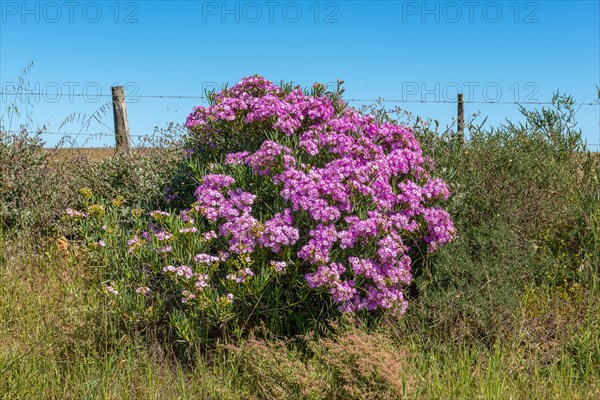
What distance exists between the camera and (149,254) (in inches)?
196

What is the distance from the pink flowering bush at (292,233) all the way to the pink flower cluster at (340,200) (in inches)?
0.4

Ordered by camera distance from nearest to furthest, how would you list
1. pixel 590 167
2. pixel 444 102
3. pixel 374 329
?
pixel 374 329 < pixel 590 167 < pixel 444 102

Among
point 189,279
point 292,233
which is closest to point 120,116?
point 189,279

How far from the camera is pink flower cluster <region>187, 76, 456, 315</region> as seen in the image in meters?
4.79

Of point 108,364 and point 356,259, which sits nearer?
point 108,364

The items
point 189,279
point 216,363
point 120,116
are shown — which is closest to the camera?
point 189,279

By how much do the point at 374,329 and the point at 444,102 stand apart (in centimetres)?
905

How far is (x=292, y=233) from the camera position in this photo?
4727mm

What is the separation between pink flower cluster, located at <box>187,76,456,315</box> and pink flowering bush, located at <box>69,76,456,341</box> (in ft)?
0.04

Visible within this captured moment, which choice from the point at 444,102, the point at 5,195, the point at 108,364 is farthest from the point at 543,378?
the point at 444,102

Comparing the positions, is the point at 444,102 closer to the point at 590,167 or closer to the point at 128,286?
the point at 590,167

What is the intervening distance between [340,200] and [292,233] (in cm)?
51

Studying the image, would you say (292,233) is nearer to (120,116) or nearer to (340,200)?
(340,200)

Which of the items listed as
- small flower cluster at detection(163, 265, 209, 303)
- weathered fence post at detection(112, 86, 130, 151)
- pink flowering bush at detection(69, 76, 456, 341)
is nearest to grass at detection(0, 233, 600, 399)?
pink flowering bush at detection(69, 76, 456, 341)
